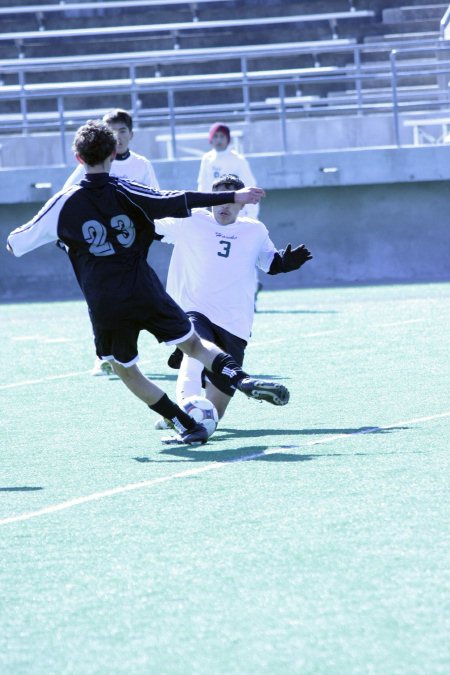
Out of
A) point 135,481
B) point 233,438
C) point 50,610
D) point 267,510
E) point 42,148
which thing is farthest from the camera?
point 42,148

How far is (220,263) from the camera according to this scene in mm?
7684

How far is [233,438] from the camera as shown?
23.1 ft

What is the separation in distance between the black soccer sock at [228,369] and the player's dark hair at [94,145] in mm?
1146

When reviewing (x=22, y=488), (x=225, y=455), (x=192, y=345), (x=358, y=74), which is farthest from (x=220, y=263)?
(x=358, y=74)

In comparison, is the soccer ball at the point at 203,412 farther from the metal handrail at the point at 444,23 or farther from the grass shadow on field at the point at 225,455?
the metal handrail at the point at 444,23

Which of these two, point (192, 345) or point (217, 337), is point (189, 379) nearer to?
point (217, 337)

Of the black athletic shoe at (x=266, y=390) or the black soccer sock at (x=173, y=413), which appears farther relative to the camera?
the black soccer sock at (x=173, y=413)

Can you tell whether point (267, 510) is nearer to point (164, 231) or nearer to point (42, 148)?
point (164, 231)

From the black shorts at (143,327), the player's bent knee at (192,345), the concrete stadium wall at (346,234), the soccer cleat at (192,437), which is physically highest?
the black shorts at (143,327)

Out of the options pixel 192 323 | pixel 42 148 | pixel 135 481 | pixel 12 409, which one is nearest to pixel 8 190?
pixel 42 148

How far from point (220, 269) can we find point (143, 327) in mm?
1052

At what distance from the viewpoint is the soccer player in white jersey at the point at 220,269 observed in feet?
24.9

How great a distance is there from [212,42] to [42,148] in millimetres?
4773

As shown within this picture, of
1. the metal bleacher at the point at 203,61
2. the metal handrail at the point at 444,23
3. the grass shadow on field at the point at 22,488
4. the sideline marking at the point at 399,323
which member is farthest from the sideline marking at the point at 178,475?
the metal handrail at the point at 444,23
